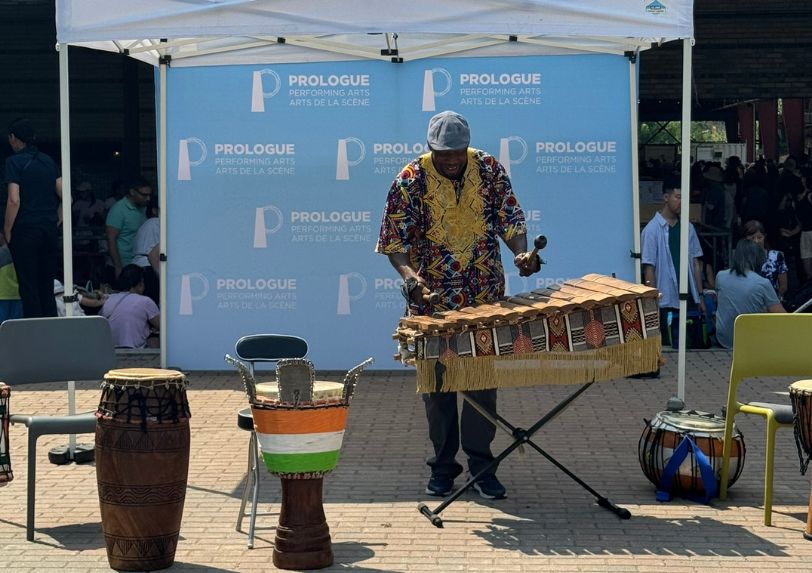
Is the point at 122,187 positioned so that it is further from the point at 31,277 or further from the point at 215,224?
the point at 215,224

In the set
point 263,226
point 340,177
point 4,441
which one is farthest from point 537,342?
point 263,226

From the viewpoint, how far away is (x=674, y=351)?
1172 cm

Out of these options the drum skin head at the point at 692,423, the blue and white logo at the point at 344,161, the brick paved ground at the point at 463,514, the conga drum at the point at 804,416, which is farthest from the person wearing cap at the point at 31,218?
the conga drum at the point at 804,416

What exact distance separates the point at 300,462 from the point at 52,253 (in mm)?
6555

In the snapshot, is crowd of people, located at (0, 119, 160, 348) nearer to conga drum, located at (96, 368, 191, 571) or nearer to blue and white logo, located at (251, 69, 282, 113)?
blue and white logo, located at (251, 69, 282, 113)

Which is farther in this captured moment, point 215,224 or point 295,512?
point 215,224

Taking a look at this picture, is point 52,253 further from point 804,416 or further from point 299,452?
point 804,416

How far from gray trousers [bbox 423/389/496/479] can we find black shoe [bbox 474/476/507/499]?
0.19ft

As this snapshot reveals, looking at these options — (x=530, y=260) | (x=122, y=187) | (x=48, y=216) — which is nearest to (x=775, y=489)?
(x=530, y=260)

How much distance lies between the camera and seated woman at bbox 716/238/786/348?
11.3 m

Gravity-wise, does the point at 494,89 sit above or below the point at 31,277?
above

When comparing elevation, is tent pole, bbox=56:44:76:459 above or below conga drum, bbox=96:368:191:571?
above

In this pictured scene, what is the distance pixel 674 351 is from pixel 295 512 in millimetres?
6889

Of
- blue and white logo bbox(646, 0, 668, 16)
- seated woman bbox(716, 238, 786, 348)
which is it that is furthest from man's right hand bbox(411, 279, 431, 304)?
seated woman bbox(716, 238, 786, 348)
